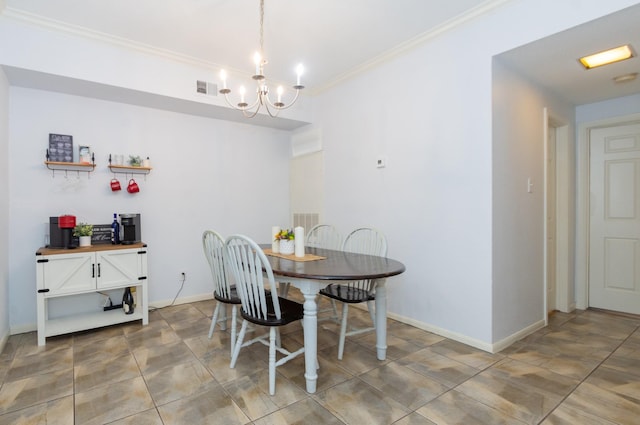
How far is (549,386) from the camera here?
2023mm

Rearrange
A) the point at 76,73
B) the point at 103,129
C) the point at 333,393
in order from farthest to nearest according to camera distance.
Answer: the point at 103,129
the point at 76,73
the point at 333,393

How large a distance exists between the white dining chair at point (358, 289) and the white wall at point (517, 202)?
0.93m

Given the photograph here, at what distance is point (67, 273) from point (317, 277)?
2.27 m

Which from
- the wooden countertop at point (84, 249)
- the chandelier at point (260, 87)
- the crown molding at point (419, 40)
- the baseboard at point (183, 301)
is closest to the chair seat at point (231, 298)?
the wooden countertop at point (84, 249)

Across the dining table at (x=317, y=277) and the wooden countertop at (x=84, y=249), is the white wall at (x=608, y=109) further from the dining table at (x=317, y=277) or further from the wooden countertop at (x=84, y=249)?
the wooden countertop at (x=84, y=249)

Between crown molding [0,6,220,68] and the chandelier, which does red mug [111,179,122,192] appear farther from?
the chandelier

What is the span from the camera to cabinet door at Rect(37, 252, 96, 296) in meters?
2.68

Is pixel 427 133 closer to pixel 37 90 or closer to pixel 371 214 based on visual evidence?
pixel 371 214

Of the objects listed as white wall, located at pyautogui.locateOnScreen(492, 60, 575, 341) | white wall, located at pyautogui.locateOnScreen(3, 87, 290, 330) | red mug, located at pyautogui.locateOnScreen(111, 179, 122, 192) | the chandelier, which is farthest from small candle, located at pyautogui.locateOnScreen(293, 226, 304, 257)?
red mug, located at pyautogui.locateOnScreen(111, 179, 122, 192)

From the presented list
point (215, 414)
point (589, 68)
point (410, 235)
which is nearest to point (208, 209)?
point (410, 235)

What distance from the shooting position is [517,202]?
2.74 meters

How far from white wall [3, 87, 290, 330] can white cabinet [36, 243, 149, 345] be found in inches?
17.3

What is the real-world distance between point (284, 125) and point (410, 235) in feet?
7.50

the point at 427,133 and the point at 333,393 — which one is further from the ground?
the point at 427,133
